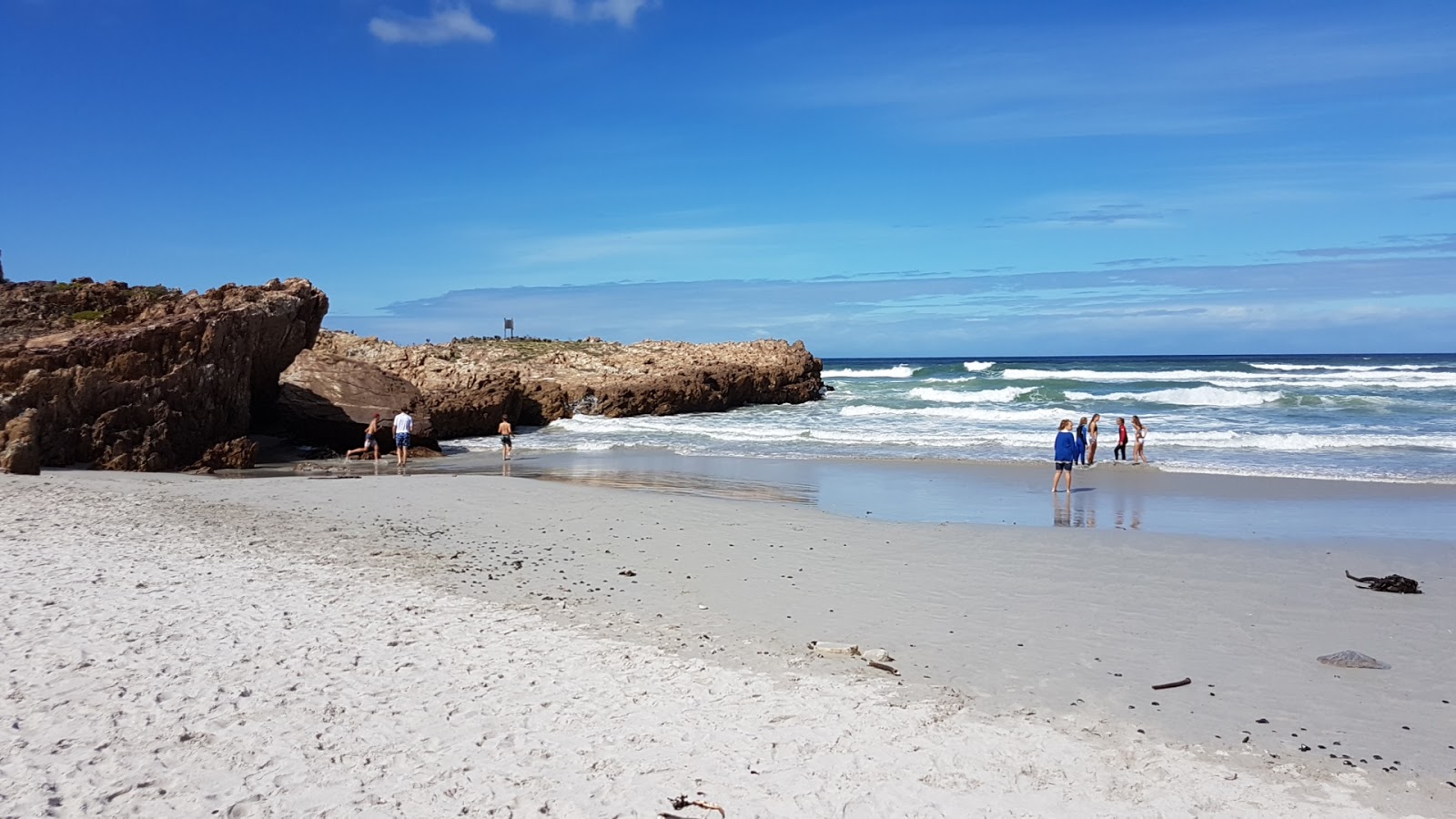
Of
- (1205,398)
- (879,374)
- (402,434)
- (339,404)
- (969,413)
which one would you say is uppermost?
(879,374)

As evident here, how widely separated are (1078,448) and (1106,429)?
14.7 m

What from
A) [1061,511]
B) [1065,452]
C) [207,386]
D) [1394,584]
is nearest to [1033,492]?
[1065,452]

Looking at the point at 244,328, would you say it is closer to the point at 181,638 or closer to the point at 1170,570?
the point at 181,638

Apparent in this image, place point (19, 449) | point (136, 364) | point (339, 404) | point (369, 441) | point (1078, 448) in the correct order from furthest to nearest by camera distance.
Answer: point (339, 404) < point (369, 441) < point (1078, 448) < point (136, 364) < point (19, 449)

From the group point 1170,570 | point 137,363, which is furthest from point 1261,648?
point 137,363

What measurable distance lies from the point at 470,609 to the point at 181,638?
1.88 m

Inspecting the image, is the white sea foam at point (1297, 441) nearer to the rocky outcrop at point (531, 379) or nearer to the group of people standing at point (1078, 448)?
the group of people standing at point (1078, 448)

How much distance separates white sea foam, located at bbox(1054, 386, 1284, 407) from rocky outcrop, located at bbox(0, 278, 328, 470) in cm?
3288

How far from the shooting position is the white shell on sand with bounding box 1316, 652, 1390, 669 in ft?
20.7

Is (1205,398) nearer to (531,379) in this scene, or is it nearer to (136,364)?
(531,379)

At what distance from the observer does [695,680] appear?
19.0 ft

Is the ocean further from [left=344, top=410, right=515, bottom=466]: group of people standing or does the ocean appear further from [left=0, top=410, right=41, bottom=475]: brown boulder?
[left=0, top=410, right=41, bottom=475]: brown boulder

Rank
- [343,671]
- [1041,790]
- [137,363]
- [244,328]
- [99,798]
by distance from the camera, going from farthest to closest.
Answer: [244,328] → [137,363] → [343,671] → [1041,790] → [99,798]

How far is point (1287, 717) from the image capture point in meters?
5.41
